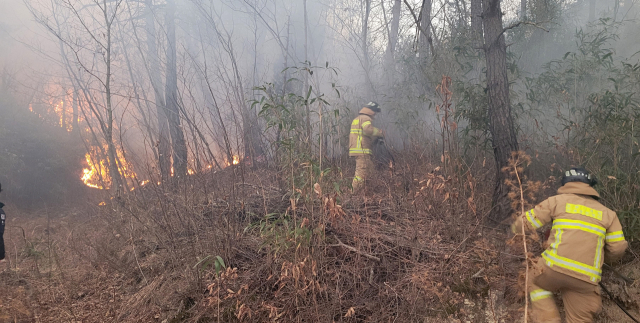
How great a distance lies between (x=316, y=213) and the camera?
3.28 m

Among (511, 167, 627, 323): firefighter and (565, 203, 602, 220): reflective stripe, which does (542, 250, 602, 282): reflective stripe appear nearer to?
(511, 167, 627, 323): firefighter

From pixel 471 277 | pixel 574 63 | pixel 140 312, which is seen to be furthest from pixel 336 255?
pixel 574 63

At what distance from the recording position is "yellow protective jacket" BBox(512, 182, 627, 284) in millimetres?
2602

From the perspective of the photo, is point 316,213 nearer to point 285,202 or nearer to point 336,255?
point 336,255

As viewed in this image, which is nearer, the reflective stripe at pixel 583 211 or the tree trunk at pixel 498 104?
the reflective stripe at pixel 583 211

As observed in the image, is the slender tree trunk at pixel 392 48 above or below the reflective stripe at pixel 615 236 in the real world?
above

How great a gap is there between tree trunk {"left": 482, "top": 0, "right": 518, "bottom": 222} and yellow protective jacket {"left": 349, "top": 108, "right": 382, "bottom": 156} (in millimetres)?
2085

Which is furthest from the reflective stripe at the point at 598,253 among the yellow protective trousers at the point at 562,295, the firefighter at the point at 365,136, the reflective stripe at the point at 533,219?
the firefighter at the point at 365,136

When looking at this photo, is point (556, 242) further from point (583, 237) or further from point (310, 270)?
point (310, 270)

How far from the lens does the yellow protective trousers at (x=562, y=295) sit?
103 inches

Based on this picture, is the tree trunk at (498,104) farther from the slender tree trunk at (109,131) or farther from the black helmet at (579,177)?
the slender tree trunk at (109,131)

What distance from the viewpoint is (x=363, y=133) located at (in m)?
6.13

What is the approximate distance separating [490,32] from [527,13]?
4.62 metres

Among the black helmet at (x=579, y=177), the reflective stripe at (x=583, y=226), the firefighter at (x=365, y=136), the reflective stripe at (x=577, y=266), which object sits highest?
the firefighter at (x=365, y=136)
